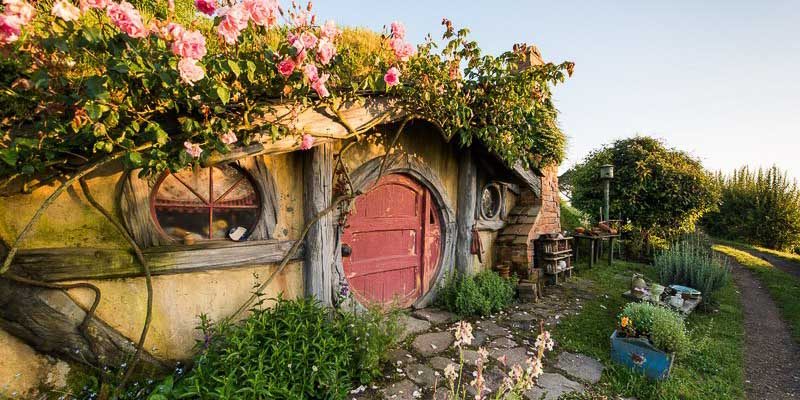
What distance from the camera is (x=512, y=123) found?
431 centimetres

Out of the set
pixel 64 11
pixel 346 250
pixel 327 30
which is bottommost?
pixel 346 250

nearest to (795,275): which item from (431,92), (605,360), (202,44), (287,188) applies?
(605,360)

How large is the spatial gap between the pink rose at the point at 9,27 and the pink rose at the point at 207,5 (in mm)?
804

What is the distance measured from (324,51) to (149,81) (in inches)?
43.8

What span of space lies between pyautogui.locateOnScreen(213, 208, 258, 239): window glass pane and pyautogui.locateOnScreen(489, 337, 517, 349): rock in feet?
9.54

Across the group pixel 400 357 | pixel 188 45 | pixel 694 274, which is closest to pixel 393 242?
pixel 400 357

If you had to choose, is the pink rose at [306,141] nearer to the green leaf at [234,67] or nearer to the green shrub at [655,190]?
the green leaf at [234,67]

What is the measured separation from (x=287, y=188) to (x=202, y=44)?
1707 millimetres

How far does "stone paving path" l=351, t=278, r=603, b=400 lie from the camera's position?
9.80ft

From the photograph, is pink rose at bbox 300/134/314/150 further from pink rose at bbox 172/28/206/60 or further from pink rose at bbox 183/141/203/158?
pink rose at bbox 172/28/206/60

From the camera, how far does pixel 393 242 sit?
4699mm

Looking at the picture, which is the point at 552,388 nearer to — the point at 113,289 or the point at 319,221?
the point at 319,221

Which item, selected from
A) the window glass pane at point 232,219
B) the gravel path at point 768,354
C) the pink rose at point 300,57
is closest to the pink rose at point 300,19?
the pink rose at point 300,57

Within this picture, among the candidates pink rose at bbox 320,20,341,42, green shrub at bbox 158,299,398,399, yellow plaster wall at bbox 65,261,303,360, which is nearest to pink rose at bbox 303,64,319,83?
pink rose at bbox 320,20,341,42
